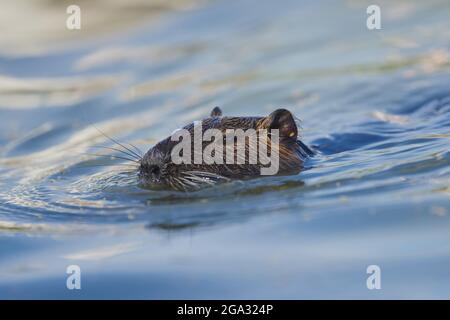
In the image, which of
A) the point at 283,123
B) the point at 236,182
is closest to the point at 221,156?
the point at 236,182

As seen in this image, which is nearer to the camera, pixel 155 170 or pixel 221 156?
pixel 155 170

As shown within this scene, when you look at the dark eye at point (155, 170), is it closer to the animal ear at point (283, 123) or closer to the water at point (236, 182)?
the water at point (236, 182)

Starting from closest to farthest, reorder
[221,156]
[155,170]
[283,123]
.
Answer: [155,170] < [221,156] < [283,123]


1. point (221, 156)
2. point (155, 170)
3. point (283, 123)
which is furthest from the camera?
point (283, 123)

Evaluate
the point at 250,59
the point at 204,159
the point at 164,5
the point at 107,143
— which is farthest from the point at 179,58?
the point at 204,159

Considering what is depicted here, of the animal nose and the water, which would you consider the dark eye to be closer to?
the animal nose

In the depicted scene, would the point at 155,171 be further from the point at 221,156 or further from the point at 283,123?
the point at 283,123

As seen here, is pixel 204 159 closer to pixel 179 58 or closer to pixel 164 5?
pixel 179 58
